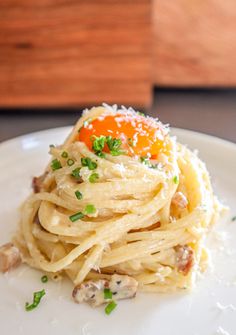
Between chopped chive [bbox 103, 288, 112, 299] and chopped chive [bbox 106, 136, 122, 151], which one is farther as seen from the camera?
chopped chive [bbox 106, 136, 122, 151]

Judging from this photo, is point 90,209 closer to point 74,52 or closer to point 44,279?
point 44,279

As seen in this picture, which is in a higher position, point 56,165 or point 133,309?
point 56,165

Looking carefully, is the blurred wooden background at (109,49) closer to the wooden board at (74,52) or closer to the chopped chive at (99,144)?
the wooden board at (74,52)

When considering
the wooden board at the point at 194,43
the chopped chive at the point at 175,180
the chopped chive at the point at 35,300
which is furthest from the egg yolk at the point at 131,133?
the wooden board at the point at 194,43

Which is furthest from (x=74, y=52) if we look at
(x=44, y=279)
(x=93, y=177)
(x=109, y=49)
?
(x=44, y=279)

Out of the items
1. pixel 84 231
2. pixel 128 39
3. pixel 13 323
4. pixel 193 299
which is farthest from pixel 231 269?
pixel 128 39

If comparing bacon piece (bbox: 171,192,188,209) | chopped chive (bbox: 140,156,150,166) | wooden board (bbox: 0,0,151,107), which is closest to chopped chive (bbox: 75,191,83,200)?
chopped chive (bbox: 140,156,150,166)

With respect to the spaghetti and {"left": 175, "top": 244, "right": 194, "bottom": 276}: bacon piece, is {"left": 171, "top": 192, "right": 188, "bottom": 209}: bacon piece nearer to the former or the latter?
the spaghetti
